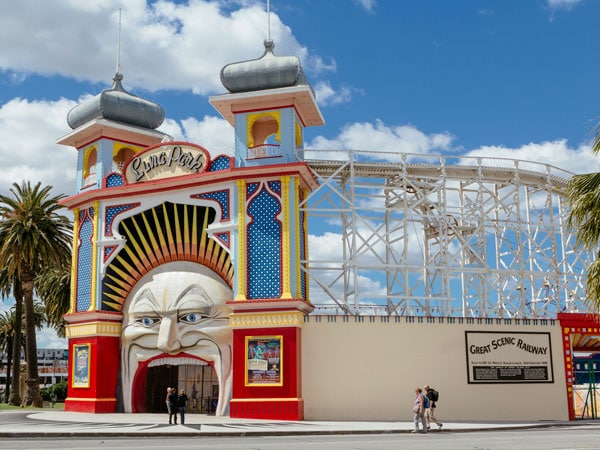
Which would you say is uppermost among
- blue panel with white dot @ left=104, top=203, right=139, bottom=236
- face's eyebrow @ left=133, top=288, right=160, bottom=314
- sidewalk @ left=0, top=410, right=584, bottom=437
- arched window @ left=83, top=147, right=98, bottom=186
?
arched window @ left=83, top=147, right=98, bottom=186

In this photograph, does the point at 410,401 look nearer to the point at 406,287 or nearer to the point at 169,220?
the point at 406,287

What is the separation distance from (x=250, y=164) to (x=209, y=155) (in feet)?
6.43

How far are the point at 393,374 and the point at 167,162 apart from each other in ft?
43.5

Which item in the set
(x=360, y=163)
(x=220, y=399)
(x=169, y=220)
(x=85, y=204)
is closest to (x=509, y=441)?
(x=220, y=399)

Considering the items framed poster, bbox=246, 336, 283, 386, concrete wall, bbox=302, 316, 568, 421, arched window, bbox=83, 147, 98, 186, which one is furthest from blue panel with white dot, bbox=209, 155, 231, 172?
concrete wall, bbox=302, 316, 568, 421

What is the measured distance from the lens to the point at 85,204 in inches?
1350

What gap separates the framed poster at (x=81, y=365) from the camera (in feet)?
105

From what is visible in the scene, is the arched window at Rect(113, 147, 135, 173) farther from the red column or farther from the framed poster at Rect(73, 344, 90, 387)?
the framed poster at Rect(73, 344, 90, 387)

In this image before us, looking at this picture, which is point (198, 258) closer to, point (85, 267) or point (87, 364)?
point (85, 267)

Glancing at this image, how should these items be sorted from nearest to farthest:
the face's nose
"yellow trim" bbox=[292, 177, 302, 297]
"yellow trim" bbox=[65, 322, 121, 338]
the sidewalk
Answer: the sidewalk < "yellow trim" bbox=[292, 177, 302, 297] < the face's nose < "yellow trim" bbox=[65, 322, 121, 338]

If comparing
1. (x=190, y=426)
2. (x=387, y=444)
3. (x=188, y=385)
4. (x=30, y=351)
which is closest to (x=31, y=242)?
(x=30, y=351)

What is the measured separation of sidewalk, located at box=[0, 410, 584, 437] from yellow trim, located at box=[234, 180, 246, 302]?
4.94 meters

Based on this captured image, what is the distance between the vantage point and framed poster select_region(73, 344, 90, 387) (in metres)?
32.0

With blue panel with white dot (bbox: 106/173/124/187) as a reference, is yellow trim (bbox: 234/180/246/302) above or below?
below
